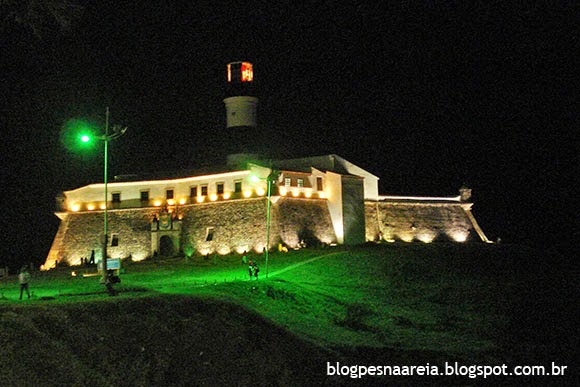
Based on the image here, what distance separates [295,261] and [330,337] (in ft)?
52.0

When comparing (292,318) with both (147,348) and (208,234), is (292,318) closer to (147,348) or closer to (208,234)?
(147,348)

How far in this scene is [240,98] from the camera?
198 feet


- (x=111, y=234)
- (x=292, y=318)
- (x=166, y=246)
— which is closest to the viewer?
(x=292, y=318)

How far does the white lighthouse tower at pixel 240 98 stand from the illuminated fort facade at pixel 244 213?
16.1 ft

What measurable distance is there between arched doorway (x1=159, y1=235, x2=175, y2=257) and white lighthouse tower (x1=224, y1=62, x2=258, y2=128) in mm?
12436

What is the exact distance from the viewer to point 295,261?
4256cm

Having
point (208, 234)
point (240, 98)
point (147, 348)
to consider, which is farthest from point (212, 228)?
point (147, 348)

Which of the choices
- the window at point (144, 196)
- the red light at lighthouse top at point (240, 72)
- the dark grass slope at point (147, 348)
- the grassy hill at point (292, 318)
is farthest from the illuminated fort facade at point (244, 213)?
the dark grass slope at point (147, 348)

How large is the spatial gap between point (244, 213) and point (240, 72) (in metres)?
16.6

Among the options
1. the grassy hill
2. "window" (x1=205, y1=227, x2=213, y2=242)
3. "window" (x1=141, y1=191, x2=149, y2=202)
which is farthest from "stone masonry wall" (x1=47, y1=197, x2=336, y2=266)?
the grassy hill

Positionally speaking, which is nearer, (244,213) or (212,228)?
(244,213)

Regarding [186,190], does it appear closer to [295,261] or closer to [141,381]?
[295,261]

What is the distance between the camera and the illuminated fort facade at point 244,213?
165ft

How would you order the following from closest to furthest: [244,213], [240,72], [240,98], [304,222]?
[244,213], [304,222], [240,98], [240,72]
